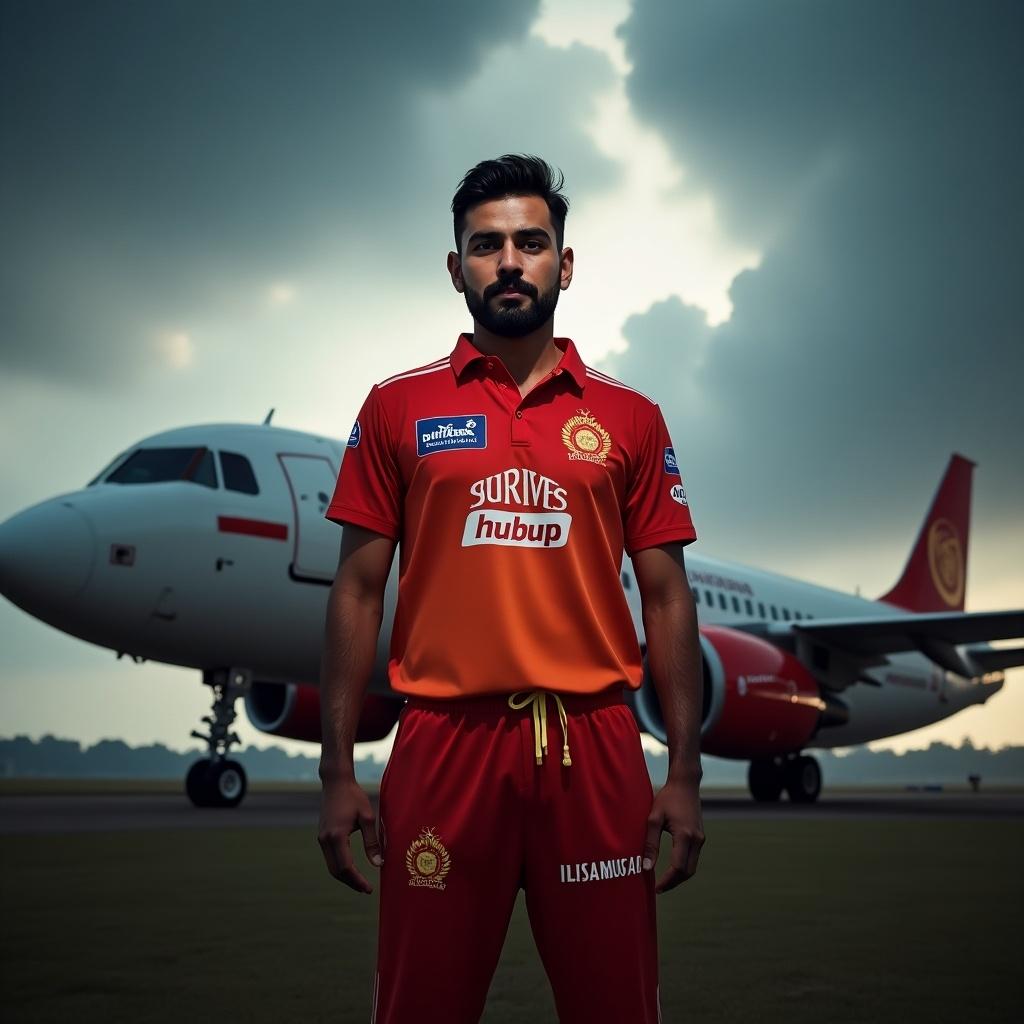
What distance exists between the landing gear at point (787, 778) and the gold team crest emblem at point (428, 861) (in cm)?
1486

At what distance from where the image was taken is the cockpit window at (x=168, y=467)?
9.64m

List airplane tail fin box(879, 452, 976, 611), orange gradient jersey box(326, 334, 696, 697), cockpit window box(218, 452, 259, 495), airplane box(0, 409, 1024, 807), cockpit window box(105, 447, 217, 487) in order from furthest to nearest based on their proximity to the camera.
Answer: 1. airplane tail fin box(879, 452, 976, 611)
2. cockpit window box(218, 452, 259, 495)
3. cockpit window box(105, 447, 217, 487)
4. airplane box(0, 409, 1024, 807)
5. orange gradient jersey box(326, 334, 696, 697)

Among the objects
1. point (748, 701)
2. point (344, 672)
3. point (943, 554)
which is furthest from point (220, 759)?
point (943, 554)

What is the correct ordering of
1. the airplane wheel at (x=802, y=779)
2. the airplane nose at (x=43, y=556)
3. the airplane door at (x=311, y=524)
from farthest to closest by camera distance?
the airplane wheel at (x=802, y=779), the airplane door at (x=311, y=524), the airplane nose at (x=43, y=556)

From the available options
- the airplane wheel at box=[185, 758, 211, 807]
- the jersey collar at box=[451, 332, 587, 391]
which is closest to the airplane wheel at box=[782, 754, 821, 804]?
the airplane wheel at box=[185, 758, 211, 807]

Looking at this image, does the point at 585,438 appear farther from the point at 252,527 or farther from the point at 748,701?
the point at 748,701

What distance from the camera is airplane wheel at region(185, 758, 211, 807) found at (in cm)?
1004

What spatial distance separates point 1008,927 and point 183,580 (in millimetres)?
6849

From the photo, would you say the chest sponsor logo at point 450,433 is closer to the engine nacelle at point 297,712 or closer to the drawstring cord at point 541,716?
the drawstring cord at point 541,716

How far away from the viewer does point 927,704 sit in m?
20.0

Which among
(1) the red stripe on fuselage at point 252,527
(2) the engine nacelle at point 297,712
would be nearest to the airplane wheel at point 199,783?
(1) the red stripe on fuselage at point 252,527

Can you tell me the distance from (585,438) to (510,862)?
27.1 inches

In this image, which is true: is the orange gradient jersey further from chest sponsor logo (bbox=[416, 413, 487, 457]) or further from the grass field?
the grass field

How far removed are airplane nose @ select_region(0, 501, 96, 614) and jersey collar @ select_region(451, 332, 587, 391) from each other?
7.36 metres
